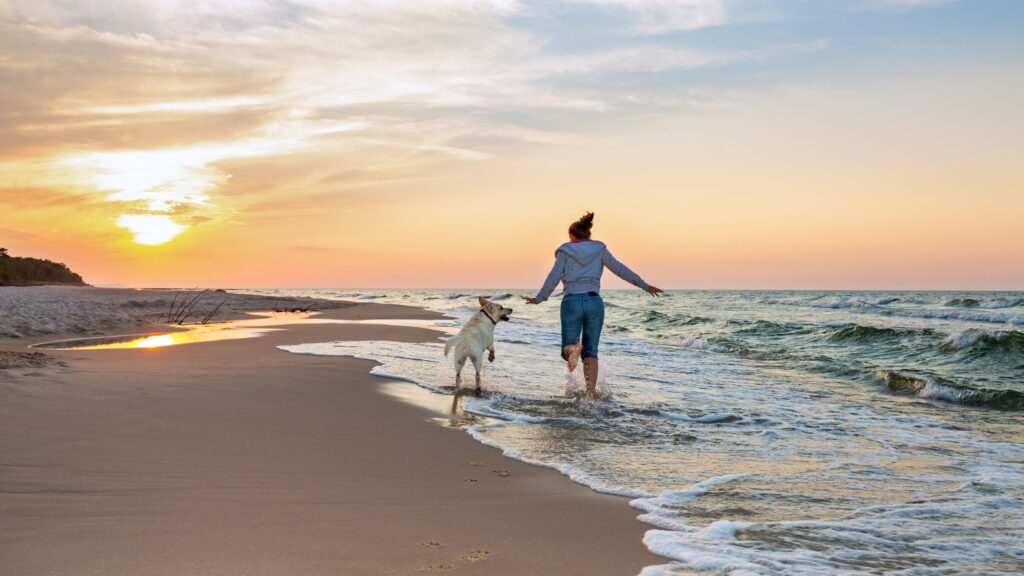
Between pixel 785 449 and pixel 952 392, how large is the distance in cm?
616

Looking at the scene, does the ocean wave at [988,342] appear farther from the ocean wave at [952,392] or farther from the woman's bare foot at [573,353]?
the woman's bare foot at [573,353]

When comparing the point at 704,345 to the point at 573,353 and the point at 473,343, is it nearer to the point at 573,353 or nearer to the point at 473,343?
the point at 573,353

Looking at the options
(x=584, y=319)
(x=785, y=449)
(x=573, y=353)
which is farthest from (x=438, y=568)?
(x=584, y=319)

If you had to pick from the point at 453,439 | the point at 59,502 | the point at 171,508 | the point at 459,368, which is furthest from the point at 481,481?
the point at 459,368

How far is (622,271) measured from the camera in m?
8.83

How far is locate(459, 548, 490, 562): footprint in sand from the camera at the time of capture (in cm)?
313

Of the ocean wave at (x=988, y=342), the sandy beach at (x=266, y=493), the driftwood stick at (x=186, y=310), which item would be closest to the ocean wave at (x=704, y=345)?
the ocean wave at (x=988, y=342)

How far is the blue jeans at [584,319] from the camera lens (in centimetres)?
855

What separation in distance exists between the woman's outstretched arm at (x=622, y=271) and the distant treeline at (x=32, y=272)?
63.5 meters

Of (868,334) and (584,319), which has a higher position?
(584,319)

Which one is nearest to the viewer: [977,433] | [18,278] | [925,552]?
[925,552]

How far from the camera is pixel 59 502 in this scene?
3.55 meters

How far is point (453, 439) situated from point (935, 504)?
370 cm

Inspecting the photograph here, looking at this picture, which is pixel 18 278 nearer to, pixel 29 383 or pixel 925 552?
pixel 29 383
